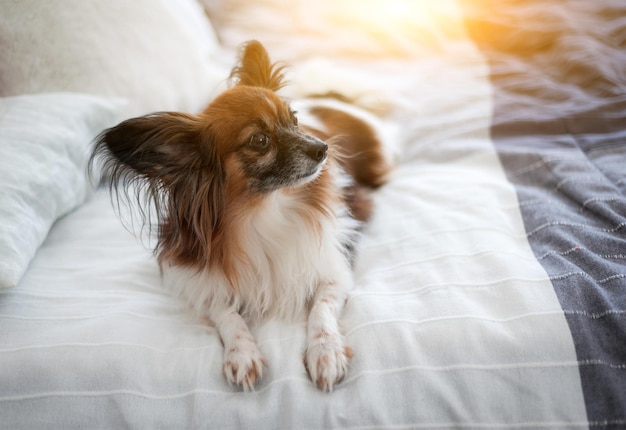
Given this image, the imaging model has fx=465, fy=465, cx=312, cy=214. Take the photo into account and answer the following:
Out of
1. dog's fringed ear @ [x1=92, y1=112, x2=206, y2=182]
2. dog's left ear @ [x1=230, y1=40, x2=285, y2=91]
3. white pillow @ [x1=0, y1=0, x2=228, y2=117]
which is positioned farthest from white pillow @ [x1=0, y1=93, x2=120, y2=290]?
dog's left ear @ [x1=230, y1=40, x2=285, y2=91]

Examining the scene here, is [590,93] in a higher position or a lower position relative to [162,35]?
lower

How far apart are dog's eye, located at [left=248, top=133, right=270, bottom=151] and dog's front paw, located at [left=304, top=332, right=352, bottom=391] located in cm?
63

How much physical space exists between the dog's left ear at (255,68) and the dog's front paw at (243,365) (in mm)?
991

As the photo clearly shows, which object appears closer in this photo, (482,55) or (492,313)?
(492,313)

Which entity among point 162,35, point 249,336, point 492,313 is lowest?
point 249,336

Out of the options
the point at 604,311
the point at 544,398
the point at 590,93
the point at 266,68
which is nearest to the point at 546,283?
the point at 604,311

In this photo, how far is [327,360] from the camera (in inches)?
49.2

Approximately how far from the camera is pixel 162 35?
2.25 metres

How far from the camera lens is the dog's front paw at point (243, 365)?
1253 mm

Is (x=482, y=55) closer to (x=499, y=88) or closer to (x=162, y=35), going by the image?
(x=499, y=88)

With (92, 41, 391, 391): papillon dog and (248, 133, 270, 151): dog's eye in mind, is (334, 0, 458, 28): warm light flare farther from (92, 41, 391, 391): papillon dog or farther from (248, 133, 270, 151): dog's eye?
(248, 133, 270, 151): dog's eye

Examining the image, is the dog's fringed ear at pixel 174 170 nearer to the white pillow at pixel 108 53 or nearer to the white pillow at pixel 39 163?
the white pillow at pixel 39 163

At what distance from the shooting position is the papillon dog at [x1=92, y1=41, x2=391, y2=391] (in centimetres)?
134

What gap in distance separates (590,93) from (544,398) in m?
1.73
